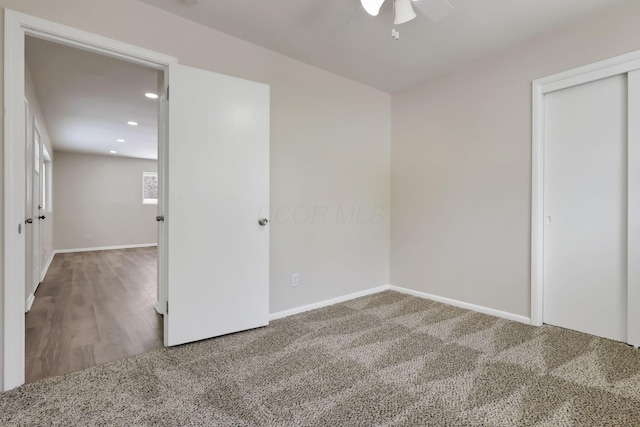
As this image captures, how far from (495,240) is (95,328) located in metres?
3.73

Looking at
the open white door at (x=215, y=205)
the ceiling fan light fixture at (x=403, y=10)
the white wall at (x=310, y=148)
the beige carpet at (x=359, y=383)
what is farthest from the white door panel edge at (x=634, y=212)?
the open white door at (x=215, y=205)

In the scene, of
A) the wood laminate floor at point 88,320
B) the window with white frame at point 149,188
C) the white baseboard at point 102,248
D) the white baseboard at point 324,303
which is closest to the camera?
the wood laminate floor at point 88,320

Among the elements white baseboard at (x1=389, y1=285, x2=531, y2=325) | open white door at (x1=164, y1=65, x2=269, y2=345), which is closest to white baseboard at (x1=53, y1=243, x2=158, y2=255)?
open white door at (x1=164, y1=65, x2=269, y2=345)

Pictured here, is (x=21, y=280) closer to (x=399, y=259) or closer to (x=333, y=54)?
(x=333, y=54)

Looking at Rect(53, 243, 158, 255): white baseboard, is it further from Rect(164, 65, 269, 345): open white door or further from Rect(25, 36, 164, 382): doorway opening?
Rect(164, 65, 269, 345): open white door

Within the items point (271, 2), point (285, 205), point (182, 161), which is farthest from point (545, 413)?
point (271, 2)

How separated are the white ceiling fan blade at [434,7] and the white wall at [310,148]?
1431 millimetres

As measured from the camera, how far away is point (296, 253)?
10.00 feet

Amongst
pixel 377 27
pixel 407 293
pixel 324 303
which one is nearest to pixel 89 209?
pixel 324 303

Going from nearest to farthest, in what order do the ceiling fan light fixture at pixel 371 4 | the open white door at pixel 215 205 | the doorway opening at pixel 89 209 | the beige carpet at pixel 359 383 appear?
the beige carpet at pixel 359 383 < the ceiling fan light fixture at pixel 371 4 < the open white door at pixel 215 205 < the doorway opening at pixel 89 209

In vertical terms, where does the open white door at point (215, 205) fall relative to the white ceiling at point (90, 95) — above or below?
below

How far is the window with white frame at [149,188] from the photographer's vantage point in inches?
340

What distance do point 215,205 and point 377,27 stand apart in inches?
75.2

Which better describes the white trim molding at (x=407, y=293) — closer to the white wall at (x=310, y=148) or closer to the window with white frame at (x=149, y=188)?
the white wall at (x=310, y=148)
